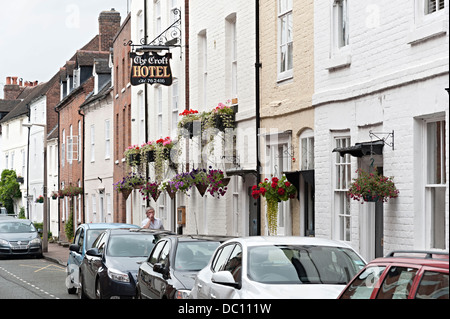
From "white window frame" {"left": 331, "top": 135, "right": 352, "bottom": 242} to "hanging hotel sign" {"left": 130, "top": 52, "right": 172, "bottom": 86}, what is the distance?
35.5 feet

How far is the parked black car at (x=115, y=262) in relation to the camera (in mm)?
14344

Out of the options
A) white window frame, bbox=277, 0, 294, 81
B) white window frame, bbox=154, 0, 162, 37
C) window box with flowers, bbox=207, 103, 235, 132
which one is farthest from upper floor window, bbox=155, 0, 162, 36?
white window frame, bbox=277, 0, 294, 81

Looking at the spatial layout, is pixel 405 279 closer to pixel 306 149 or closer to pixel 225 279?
pixel 225 279

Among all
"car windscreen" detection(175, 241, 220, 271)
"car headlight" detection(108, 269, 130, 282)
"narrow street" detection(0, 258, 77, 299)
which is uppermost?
"car windscreen" detection(175, 241, 220, 271)

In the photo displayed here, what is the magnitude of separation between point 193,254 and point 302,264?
11.0 feet

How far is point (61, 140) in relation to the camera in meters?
51.9

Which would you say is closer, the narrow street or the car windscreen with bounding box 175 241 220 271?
the car windscreen with bounding box 175 241 220 271

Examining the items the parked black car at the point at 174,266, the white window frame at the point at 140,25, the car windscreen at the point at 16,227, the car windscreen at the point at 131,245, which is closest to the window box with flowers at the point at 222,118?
the car windscreen at the point at 131,245

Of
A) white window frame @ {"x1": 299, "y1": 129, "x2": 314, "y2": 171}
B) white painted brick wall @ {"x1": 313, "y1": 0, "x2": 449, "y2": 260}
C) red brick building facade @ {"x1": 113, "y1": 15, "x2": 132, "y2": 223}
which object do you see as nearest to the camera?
white painted brick wall @ {"x1": 313, "y1": 0, "x2": 449, "y2": 260}

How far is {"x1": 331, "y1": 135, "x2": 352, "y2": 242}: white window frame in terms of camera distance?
1500cm

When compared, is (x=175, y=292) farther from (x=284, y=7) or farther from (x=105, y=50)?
(x=105, y=50)

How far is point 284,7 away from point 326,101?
10.5ft

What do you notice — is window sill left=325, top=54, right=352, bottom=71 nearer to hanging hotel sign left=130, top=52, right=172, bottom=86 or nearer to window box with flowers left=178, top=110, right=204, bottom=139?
window box with flowers left=178, top=110, right=204, bottom=139
